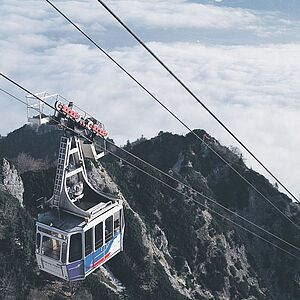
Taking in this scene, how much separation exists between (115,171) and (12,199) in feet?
58.5

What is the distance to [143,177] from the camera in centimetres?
7256

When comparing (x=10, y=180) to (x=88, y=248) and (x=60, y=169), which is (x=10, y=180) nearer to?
(x=60, y=169)

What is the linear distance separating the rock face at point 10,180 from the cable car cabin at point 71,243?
34.5 metres

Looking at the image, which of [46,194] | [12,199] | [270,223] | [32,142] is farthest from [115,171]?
[32,142]

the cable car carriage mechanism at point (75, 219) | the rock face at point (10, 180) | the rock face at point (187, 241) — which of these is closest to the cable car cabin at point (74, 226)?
the cable car carriage mechanism at point (75, 219)

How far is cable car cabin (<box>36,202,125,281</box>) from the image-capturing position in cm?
2888

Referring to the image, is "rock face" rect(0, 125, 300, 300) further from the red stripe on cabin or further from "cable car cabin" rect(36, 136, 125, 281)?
"cable car cabin" rect(36, 136, 125, 281)

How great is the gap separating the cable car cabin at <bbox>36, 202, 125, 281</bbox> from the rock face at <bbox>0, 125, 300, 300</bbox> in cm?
2330

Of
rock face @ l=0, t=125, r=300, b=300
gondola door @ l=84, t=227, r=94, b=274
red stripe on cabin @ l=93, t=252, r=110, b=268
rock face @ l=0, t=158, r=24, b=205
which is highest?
gondola door @ l=84, t=227, r=94, b=274

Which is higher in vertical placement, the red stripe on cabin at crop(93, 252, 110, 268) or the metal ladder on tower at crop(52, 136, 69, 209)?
the metal ladder on tower at crop(52, 136, 69, 209)

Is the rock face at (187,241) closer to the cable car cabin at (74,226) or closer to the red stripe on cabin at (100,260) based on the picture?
the red stripe on cabin at (100,260)

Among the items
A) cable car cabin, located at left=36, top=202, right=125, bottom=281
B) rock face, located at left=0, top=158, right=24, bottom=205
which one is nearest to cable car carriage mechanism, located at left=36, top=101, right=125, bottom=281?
cable car cabin, located at left=36, top=202, right=125, bottom=281

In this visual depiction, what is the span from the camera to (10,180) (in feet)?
211

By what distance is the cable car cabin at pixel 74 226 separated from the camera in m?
29.0
